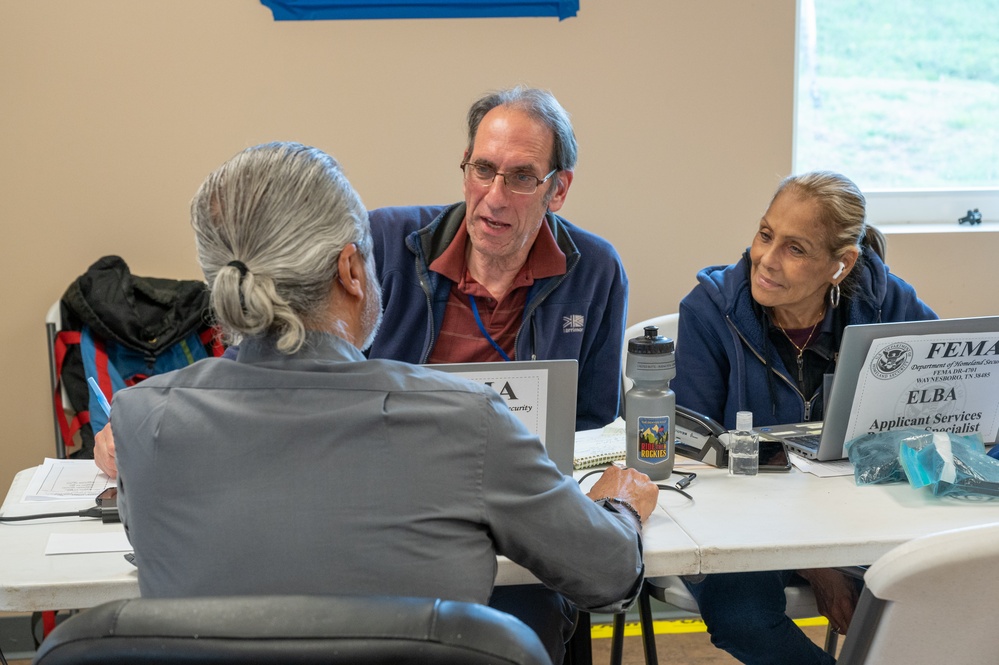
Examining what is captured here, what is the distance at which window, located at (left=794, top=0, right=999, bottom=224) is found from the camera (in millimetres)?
3420

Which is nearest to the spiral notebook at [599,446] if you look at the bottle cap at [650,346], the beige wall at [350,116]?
the bottle cap at [650,346]

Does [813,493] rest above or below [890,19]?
below

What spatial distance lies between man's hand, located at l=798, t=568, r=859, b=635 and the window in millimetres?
1863

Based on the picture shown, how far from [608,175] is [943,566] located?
2121mm

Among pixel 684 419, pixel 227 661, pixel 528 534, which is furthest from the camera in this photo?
pixel 684 419

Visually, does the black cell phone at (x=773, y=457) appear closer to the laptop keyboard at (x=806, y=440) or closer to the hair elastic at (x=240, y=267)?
the laptop keyboard at (x=806, y=440)

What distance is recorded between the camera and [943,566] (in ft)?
4.08

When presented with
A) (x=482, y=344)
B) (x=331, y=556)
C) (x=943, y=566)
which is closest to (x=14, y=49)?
(x=482, y=344)

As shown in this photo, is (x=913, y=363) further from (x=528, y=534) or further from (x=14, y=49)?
(x=14, y=49)

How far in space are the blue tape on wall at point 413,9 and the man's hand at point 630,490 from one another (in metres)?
1.86

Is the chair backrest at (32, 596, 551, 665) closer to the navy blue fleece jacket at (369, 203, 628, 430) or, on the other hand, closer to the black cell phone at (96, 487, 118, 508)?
the black cell phone at (96, 487, 118, 508)

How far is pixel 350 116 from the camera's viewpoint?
3.06 meters

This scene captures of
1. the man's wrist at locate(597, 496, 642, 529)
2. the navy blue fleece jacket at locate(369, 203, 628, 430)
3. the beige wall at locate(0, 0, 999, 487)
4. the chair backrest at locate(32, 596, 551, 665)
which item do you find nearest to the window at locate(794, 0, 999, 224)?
the beige wall at locate(0, 0, 999, 487)

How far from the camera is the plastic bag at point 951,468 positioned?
1729 millimetres
